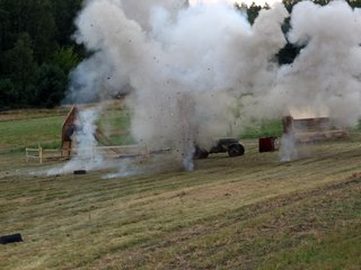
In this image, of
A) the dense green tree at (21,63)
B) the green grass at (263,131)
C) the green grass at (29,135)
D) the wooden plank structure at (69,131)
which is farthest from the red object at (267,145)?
the dense green tree at (21,63)

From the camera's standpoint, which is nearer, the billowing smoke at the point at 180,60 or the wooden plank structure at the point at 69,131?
the billowing smoke at the point at 180,60

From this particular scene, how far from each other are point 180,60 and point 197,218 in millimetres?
14050

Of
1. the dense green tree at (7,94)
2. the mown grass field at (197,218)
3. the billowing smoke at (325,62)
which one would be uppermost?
the dense green tree at (7,94)

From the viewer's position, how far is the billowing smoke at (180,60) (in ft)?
95.7

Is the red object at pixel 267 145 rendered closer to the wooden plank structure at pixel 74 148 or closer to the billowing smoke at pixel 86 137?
the wooden plank structure at pixel 74 148

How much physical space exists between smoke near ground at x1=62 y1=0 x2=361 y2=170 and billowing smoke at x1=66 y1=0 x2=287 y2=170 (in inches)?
1.7

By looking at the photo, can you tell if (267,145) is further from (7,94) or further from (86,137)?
(7,94)

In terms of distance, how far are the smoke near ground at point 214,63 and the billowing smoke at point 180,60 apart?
0.04 m

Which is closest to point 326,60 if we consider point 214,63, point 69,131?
point 214,63

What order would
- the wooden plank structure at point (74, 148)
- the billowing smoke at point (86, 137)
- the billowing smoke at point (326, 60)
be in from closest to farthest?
the billowing smoke at point (326, 60) → the wooden plank structure at point (74, 148) → the billowing smoke at point (86, 137)

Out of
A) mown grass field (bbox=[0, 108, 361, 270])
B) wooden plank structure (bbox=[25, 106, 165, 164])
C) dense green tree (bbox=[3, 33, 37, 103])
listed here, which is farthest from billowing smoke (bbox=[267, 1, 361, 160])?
dense green tree (bbox=[3, 33, 37, 103])

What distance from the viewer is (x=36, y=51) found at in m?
102

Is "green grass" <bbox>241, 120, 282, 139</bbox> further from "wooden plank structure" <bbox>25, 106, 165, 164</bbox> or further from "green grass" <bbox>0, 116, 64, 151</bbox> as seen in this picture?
"green grass" <bbox>0, 116, 64, 151</bbox>

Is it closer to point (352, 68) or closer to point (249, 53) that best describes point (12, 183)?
point (249, 53)
